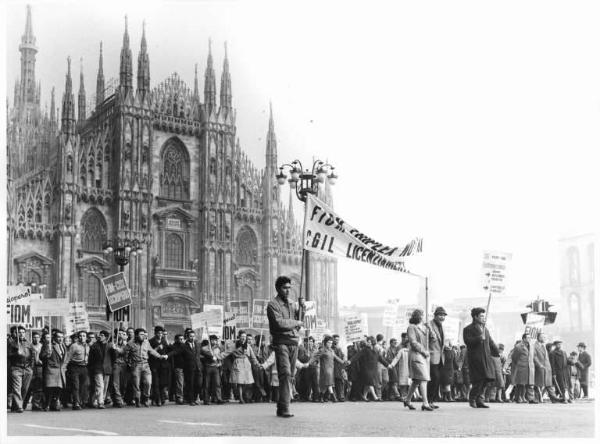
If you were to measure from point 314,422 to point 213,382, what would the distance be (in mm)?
3734

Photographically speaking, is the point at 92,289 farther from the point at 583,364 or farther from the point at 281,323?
the point at 281,323

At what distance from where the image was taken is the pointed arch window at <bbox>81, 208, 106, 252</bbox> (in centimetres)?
2994

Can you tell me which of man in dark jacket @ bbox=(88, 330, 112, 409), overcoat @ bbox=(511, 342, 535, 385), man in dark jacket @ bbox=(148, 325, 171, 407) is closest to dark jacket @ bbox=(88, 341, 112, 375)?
man in dark jacket @ bbox=(88, 330, 112, 409)

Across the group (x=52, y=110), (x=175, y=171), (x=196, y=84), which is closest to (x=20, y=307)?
(x=196, y=84)

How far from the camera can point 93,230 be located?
3027cm

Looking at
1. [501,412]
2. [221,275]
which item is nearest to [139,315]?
[221,275]

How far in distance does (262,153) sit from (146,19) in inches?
402

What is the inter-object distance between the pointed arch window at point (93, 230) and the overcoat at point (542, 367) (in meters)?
16.6

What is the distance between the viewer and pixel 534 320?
17156 mm

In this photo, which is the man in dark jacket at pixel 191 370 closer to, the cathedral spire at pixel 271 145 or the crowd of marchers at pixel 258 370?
the crowd of marchers at pixel 258 370

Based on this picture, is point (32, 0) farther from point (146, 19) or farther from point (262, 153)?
point (262, 153)

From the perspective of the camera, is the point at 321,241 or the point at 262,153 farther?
the point at 262,153

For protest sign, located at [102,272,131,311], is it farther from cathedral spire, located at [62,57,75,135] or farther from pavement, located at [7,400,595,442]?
cathedral spire, located at [62,57,75,135]

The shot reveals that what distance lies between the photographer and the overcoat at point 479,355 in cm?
1334
